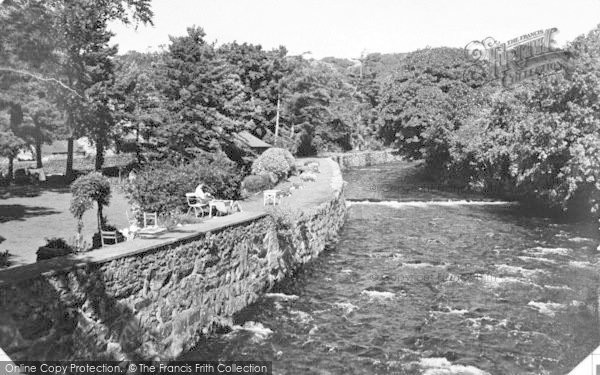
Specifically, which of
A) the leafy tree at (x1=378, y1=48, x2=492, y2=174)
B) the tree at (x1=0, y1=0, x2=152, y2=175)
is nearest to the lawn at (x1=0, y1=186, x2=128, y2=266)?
the tree at (x1=0, y1=0, x2=152, y2=175)

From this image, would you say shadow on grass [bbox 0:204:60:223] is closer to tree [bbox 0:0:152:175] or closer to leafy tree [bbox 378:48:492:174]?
tree [bbox 0:0:152:175]

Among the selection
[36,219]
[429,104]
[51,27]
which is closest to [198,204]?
[51,27]

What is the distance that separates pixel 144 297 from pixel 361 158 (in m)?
62.2

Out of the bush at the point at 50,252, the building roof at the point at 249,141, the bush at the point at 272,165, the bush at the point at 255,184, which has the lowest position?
the bush at the point at 50,252

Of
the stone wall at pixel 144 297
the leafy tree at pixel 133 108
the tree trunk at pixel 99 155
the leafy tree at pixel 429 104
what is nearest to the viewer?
the stone wall at pixel 144 297

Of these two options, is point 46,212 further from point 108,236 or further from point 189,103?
point 108,236

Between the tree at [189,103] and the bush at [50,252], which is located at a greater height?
the tree at [189,103]

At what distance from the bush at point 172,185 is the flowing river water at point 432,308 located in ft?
17.9

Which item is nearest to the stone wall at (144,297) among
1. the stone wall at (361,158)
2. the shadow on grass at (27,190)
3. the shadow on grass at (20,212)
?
the shadow on grass at (20,212)

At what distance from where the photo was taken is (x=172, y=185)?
19641mm

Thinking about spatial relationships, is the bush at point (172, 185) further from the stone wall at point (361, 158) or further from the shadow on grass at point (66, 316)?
the stone wall at point (361, 158)

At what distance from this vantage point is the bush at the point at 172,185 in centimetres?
1872

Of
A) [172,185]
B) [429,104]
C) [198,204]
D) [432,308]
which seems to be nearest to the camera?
[432,308]
